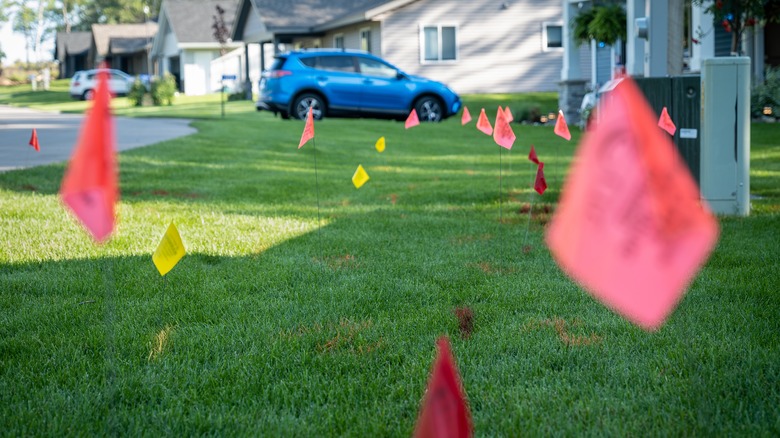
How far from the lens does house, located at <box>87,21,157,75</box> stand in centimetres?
6556

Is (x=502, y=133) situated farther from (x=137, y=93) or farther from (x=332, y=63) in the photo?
(x=137, y=93)

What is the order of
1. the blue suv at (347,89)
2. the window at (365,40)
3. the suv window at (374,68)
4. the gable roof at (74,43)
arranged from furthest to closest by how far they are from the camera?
the gable roof at (74,43), the window at (365,40), the suv window at (374,68), the blue suv at (347,89)

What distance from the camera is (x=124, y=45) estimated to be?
216ft

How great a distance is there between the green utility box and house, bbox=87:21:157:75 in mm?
58980

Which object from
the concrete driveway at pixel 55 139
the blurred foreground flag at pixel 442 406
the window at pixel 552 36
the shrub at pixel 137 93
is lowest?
the blurred foreground flag at pixel 442 406

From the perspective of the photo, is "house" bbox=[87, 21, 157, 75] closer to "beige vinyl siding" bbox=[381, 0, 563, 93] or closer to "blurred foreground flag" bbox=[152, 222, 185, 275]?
"beige vinyl siding" bbox=[381, 0, 563, 93]

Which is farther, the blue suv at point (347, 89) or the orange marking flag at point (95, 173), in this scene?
the blue suv at point (347, 89)

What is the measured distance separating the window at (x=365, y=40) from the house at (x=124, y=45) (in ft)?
114

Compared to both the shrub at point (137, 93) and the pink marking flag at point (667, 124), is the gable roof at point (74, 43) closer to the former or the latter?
the shrub at point (137, 93)

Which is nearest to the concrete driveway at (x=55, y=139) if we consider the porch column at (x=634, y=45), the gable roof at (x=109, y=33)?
the porch column at (x=634, y=45)

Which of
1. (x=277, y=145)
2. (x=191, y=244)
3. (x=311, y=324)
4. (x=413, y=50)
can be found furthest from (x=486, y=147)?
(x=413, y=50)

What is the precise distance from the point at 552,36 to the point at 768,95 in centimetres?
1539

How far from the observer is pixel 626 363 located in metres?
3.51

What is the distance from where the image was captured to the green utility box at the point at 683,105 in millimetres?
7766
